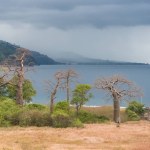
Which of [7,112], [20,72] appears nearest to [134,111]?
[20,72]

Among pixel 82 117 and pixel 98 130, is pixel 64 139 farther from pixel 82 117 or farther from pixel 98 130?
pixel 82 117

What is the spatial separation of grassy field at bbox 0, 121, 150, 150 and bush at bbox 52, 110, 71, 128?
5.93ft

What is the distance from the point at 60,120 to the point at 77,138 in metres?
10.8

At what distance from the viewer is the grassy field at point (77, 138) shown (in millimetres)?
48875

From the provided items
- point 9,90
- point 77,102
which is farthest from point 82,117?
point 9,90

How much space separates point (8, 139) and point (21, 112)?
13877 millimetres

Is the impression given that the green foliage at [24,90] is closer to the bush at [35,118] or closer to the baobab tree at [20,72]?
the baobab tree at [20,72]

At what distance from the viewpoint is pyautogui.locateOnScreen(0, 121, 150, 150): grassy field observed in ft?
160

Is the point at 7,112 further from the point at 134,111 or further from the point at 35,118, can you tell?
the point at 134,111

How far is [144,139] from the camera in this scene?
5456 cm

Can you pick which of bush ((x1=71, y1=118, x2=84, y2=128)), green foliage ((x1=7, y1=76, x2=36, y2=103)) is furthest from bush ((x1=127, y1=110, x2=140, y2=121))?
green foliage ((x1=7, y1=76, x2=36, y2=103))

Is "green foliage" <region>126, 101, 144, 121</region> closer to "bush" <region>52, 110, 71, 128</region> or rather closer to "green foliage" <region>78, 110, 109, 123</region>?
"green foliage" <region>78, 110, 109, 123</region>

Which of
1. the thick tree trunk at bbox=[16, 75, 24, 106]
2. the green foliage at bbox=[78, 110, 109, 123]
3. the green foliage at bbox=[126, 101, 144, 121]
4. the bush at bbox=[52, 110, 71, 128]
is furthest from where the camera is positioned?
the thick tree trunk at bbox=[16, 75, 24, 106]

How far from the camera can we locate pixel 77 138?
54312 mm
